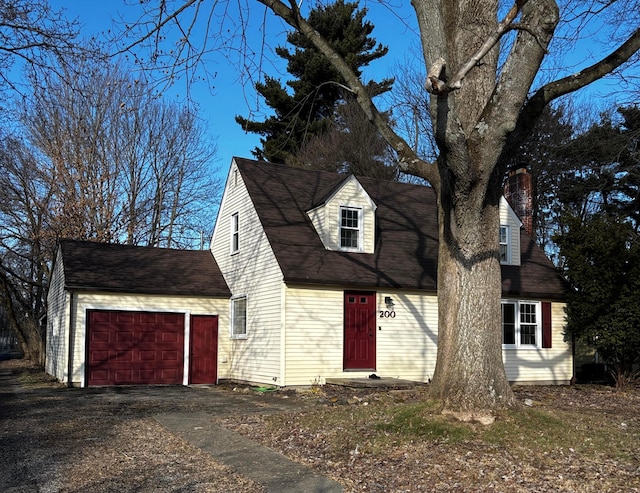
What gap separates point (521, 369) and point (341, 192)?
25.1 feet

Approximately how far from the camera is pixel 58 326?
19.0 m

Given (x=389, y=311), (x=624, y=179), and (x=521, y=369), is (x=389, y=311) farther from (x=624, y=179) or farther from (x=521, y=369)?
(x=624, y=179)

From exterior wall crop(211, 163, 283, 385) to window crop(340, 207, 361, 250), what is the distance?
2334 mm

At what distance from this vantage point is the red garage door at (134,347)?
16.8 meters

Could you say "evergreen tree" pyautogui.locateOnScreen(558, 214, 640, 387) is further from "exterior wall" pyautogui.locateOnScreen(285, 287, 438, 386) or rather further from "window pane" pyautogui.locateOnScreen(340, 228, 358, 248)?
"window pane" pyautogui.locateOnScreen(340, 228, 358, 248)

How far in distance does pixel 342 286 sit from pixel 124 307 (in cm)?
617

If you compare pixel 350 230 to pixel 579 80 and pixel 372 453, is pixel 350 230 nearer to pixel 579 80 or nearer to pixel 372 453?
pixel 579 80

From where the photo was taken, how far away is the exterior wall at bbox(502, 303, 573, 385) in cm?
1845

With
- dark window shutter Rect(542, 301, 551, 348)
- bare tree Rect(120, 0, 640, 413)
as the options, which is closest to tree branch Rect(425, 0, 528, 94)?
bare tree Rect(120, 0, 640, 413)

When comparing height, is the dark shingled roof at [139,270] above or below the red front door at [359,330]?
above

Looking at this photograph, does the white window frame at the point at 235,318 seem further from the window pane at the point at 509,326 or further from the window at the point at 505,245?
the window at the point at 505,245

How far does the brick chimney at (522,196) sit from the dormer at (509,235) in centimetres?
204

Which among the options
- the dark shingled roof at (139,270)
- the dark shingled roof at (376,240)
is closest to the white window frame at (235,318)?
the dark shingled roof at (139,270)

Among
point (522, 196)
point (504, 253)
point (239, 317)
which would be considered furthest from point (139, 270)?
point (522, 196)
